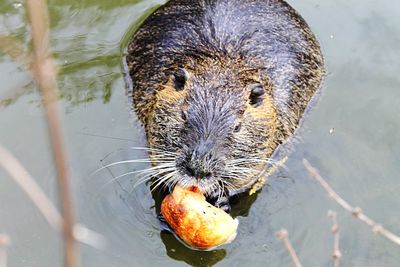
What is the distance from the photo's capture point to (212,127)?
3.53 metres

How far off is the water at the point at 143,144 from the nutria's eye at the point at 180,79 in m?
0.72

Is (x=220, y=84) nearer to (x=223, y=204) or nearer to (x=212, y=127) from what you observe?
(x=212, y=127)

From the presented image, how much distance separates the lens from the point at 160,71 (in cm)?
454

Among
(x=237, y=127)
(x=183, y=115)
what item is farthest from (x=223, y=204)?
(x=183, y=115)

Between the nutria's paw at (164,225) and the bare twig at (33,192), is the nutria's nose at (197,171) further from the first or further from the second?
the bare twig at (33,192)

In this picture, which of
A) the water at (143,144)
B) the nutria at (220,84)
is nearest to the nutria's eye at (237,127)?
the nutria at (220,84)

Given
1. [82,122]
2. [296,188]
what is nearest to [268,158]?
[296,188]

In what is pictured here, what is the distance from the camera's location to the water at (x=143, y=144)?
389cm

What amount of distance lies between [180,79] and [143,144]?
799mm

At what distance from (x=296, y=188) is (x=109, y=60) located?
1.82m

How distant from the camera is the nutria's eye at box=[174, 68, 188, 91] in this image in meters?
3.79

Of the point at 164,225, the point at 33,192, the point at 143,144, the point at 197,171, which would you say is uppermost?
the point at 33,192

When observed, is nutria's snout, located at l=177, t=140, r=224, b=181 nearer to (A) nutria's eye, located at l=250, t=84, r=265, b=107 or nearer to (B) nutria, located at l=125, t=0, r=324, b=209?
(B) nutria, located at l=125, t=0, r=324, b=209

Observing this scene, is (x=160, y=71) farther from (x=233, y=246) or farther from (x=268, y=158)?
(x=233, y=246)
